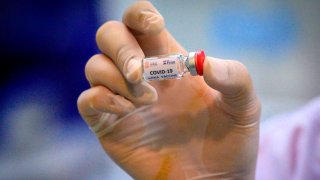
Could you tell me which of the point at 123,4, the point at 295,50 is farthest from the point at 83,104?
the point at 295,50

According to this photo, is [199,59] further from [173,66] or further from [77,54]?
[77,54]

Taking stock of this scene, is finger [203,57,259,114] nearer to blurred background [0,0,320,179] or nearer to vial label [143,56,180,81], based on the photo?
vial label [143,56,180,81]

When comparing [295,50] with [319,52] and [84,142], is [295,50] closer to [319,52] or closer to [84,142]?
[319,52]

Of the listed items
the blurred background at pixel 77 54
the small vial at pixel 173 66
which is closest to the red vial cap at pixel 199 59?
the small vial at pixel 173 66

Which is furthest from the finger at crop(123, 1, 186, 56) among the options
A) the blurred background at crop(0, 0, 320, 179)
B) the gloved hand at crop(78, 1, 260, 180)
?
the blurred background at crop(0, 0, 320, 179)

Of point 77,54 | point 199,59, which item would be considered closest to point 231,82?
point 199,59

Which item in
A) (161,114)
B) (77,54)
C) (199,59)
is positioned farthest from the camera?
(77,54)
